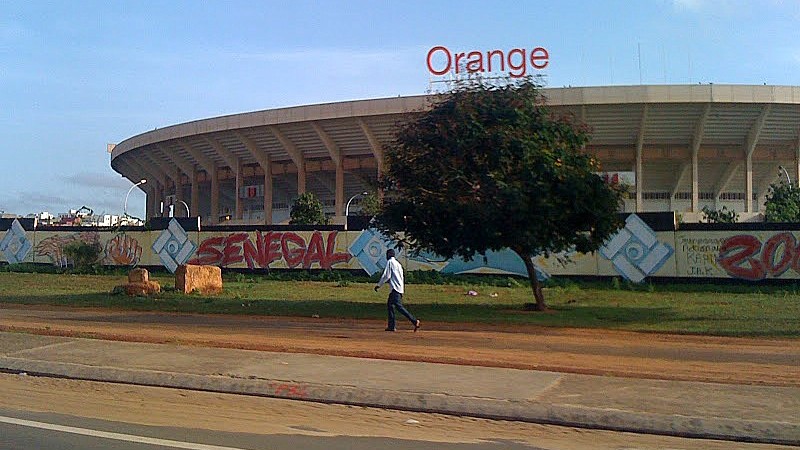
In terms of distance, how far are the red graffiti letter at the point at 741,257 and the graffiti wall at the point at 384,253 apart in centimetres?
3

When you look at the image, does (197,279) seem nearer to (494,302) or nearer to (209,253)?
(494,302)

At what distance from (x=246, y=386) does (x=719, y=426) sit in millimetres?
5649

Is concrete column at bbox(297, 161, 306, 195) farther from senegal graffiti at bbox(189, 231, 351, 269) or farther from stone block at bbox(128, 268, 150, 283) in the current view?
stone block at bbox(128, 268, 150, 283)

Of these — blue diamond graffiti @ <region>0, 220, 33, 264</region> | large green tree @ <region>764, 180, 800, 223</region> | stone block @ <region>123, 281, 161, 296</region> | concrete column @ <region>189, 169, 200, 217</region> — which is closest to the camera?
stone block @ <region>123, 281, 161, 296</region>

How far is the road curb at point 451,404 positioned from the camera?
→ 805 centimetres

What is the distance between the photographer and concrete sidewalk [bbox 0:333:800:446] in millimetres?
8391

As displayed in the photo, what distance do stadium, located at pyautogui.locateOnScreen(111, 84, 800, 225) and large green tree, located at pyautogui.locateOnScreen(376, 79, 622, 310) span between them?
24.3m

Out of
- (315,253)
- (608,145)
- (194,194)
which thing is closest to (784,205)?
(608,145)

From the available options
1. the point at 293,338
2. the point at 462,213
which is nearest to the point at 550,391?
the point at 293,338

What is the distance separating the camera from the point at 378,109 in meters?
53.0

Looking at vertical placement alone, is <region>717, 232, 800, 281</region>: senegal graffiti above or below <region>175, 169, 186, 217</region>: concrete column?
below

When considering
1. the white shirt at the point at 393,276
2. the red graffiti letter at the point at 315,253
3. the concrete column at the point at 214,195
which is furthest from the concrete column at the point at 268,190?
the white shirt at the point at 393,276

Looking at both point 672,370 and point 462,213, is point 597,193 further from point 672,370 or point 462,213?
point 672,370

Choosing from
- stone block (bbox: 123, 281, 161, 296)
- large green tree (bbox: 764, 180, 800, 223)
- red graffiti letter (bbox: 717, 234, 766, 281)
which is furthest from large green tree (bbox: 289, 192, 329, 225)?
red graffiti letter (bbox: 717, 234, 766, 281)
